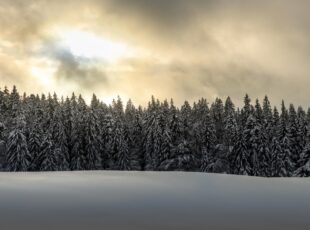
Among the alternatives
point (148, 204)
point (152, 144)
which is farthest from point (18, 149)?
point (148, 204)

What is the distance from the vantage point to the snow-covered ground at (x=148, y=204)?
21.7 feet

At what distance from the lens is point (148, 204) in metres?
7.89

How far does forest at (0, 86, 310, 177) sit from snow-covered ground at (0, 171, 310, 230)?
62.4 metres

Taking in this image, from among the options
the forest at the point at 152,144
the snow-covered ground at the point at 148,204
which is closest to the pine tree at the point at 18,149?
the forest at the point at 152,144

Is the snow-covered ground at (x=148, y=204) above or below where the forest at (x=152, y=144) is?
below

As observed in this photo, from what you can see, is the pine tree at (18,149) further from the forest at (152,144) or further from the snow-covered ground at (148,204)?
the snow-covered ground at (148,204)

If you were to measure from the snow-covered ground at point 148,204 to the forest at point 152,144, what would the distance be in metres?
62.4

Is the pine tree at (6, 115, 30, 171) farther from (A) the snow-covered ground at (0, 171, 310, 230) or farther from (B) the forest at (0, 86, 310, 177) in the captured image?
(A) the snow-covered ground at (0, 171, 310, 230)

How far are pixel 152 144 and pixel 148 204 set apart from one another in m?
77.9

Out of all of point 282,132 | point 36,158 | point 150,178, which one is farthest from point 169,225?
point 282,132

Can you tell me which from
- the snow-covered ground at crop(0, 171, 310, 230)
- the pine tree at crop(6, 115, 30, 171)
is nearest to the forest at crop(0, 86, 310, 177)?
the pine tree at crop(6, 115, 30, 171)

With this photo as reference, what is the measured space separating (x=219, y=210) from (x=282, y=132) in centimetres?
7634

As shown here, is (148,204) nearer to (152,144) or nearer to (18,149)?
(18,149)

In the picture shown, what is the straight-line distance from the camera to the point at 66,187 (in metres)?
9.31
